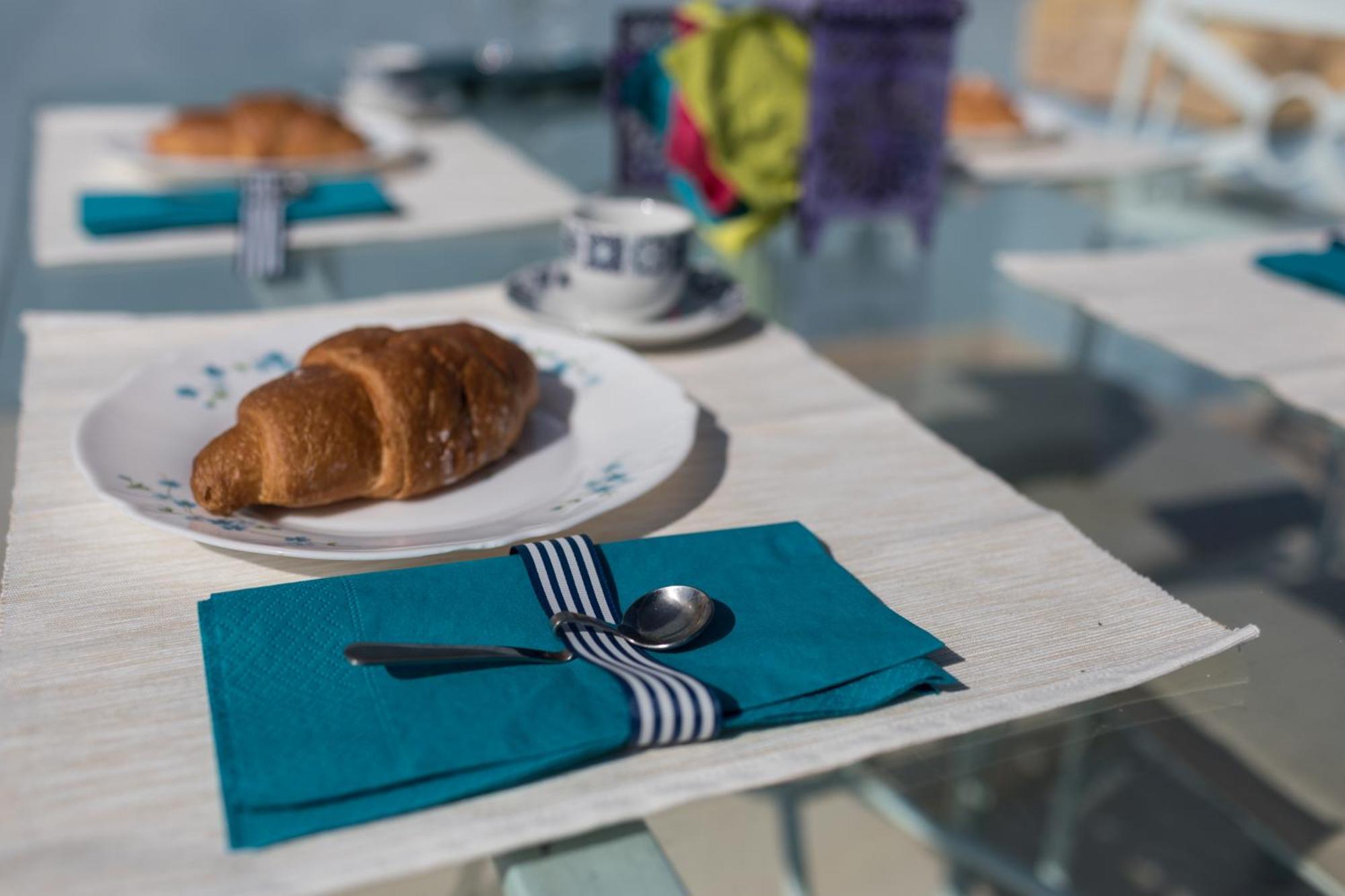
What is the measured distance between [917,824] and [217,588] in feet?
1.24

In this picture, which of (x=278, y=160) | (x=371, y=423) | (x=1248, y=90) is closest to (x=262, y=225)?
(x=278, y=160)

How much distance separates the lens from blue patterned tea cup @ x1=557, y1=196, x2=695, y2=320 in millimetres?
961

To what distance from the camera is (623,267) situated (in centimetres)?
96

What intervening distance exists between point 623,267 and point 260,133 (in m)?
0.70

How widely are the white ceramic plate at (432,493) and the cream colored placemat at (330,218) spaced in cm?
39

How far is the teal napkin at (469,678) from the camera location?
17.8 inches

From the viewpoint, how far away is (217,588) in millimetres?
605

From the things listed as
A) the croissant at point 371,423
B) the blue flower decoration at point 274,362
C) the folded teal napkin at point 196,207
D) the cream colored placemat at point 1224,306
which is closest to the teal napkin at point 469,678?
the croissant at point 371,423

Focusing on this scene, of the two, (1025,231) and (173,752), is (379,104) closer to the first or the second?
(1025,231)

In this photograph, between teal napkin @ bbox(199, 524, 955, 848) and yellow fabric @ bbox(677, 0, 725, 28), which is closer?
teal napkin @ bbox(199, 524, 955, 848)

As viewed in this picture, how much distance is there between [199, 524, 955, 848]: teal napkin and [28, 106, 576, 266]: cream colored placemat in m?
0.73

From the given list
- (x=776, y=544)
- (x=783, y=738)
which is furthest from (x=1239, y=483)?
(x=783, y=738)

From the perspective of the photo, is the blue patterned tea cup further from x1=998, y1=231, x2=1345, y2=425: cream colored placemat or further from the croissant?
x1=998, y1=231, x2=1345, y2=425: cream colored placemat

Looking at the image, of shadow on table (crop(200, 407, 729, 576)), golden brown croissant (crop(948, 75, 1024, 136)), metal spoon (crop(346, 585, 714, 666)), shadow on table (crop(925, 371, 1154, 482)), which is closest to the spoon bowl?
metal spoon (crop(346, 585, 714, 666))
